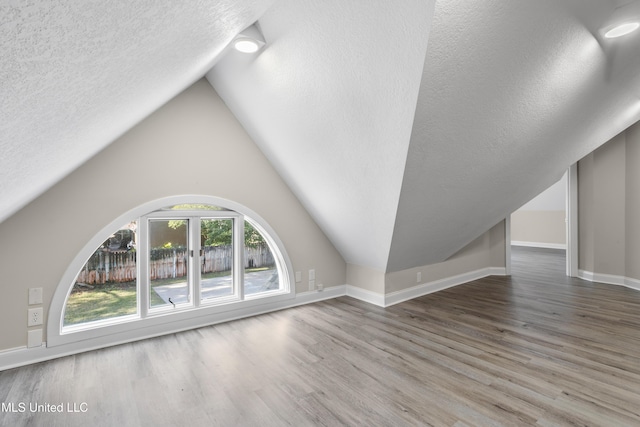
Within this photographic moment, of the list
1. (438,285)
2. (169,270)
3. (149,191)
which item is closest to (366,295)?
(438,285)

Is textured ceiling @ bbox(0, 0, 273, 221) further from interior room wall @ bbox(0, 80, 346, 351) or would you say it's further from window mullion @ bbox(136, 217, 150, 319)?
window mullion @ bbox(136, 217, 150, 319)

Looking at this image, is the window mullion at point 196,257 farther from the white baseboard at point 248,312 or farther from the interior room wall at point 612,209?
the interior room wall at point 612,209

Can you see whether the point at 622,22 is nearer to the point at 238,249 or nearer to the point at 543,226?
the point at 238,249

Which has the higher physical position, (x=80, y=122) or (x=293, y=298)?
(x=80, y=122)

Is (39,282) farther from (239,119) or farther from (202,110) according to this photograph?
(239,119)

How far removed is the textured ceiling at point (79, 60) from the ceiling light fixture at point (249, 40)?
511mm

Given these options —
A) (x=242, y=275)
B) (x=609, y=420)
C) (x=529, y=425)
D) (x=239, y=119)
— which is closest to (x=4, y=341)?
(x=242, y=275)

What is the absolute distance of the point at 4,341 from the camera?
2273mm

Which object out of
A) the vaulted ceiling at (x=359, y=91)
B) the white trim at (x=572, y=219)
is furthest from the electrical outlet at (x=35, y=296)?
the white trim at (x=572, y=219)

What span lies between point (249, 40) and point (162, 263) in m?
2.14

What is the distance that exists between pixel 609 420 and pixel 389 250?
6.50 feet

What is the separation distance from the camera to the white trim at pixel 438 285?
3895mm

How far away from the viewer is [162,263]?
9.91ft

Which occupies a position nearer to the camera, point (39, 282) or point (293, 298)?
point (39, 282)
